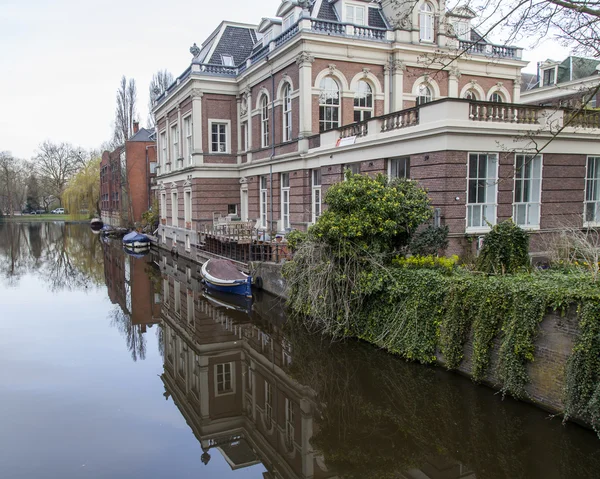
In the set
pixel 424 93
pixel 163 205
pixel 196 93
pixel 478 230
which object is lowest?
pixel 478 230

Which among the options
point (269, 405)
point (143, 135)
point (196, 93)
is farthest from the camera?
point (143, 135)

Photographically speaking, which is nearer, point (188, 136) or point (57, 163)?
point (188, 136)

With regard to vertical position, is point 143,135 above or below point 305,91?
above

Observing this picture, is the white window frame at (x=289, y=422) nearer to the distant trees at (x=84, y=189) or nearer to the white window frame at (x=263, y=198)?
the white window frame at (x=263, y=198)

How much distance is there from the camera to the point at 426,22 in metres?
22.0

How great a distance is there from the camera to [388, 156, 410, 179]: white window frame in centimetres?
1485

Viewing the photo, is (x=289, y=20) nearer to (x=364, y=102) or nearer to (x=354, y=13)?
(x=354, y=13)

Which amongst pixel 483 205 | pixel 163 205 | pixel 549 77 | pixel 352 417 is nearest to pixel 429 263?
pixel 483 205

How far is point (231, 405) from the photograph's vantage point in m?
9.68

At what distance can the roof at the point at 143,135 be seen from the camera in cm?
4828

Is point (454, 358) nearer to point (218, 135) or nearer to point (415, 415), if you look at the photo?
point (415, 415)

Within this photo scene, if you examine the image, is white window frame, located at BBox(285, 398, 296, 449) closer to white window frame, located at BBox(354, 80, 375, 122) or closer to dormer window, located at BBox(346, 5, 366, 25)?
white window frame, located at BBox(354, 80, 375, 122)

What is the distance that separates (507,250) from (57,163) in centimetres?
8573

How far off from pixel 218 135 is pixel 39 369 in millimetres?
18160
